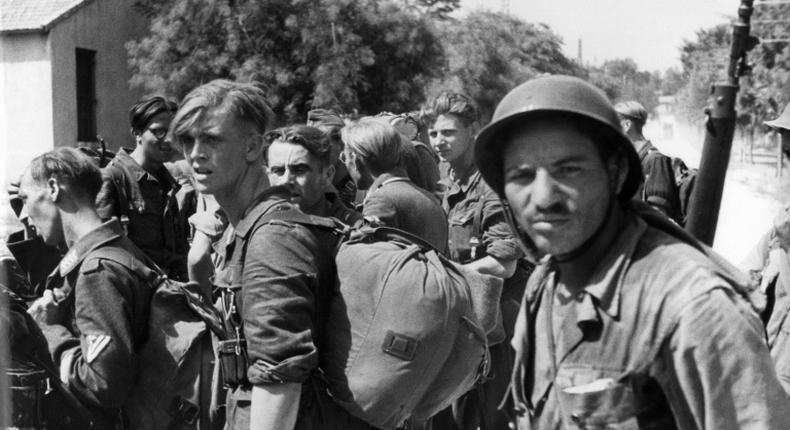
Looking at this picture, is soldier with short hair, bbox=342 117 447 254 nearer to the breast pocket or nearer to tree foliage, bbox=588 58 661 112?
the breast pocket

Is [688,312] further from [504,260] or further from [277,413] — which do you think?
[504,260]

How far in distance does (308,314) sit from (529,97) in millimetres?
1210

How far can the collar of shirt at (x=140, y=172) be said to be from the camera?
603cm

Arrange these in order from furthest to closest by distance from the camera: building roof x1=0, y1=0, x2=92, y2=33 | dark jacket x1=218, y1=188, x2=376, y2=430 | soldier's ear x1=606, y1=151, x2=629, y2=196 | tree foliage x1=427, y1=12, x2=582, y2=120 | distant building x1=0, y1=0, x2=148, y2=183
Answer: tree foliage x1=427, y1=12, x2=582, y2=120
distant building x1=0, y1=0, x2=148, y2=183
building roof x1=0, y1=0, x2=92, y2=33
dark jacket x1=218, y1=188, x2=376, y2=430
soldier's ear x1=606, y1=151, x2=629, y2=196

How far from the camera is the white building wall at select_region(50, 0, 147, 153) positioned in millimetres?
26391

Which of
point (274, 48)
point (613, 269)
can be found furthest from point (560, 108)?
point (274, 48)

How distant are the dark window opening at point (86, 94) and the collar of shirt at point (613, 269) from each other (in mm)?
27512

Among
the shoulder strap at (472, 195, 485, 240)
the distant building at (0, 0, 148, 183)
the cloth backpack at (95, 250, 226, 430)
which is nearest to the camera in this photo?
the cloth backpack at (95, 250, 226, 430)

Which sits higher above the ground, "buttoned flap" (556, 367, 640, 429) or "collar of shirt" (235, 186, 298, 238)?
"collar of shirt" (235, 186, 298, 238)

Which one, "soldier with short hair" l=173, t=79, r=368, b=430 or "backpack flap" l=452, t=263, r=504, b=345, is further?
"backpack flap" l=452, t=263, r=504, b=345

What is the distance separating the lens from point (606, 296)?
186 cm

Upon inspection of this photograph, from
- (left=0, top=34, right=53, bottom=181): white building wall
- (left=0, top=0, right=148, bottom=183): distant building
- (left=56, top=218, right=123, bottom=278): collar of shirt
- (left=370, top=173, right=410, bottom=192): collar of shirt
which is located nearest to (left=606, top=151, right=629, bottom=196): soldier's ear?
(left=56, top=218, right=123, bottom=278): collar of shirt

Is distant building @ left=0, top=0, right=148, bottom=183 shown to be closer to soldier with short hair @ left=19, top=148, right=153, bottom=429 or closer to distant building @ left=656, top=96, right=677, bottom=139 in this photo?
soldier with short hair @ left=19, top=148, right=153, bottom=429

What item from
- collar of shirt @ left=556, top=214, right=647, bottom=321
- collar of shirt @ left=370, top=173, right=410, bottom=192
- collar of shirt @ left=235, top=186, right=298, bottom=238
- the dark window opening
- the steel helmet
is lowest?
the dark window opening
